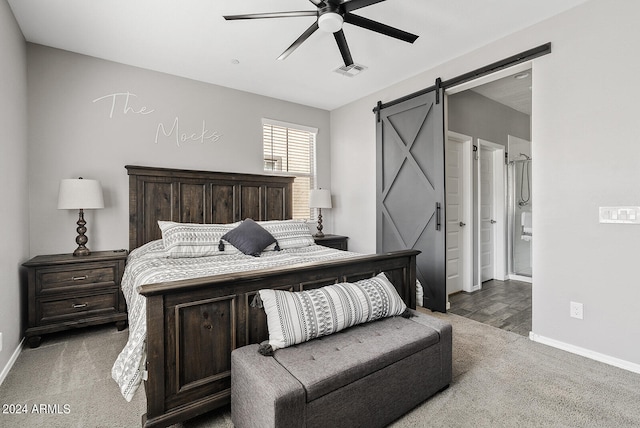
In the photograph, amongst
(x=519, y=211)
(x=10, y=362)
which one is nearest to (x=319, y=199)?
(x=519, y=211)

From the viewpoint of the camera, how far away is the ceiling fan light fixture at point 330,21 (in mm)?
2084

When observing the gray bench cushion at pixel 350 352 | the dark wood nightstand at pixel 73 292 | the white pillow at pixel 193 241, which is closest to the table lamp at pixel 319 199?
the white pillow at pixel 193 241

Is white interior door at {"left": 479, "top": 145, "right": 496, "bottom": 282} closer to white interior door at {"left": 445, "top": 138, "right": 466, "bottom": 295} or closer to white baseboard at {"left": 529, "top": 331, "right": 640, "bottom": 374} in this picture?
white interior door at {"left": 445, "top": 138, "right": 466, "bottom": 295}

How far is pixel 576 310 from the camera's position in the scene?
99.2 inches

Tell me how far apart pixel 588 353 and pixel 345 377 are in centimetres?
222

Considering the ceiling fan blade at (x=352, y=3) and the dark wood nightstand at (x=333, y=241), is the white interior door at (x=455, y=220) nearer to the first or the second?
the dark wood nightstand at (x=333, y=241)

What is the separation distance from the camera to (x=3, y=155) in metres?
2.24

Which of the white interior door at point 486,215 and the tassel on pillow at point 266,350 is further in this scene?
the white interior door at point 486,215

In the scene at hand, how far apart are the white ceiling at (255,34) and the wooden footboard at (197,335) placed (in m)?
2.16

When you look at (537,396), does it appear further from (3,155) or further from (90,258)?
(3,155)

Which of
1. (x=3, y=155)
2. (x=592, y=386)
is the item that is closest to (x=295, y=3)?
(x=3, y=155)

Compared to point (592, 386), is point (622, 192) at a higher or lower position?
higher

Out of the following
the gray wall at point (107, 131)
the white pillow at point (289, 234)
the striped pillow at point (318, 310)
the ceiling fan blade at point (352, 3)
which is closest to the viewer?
the striped pillow at point (318, 310)

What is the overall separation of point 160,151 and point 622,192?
433 cm
